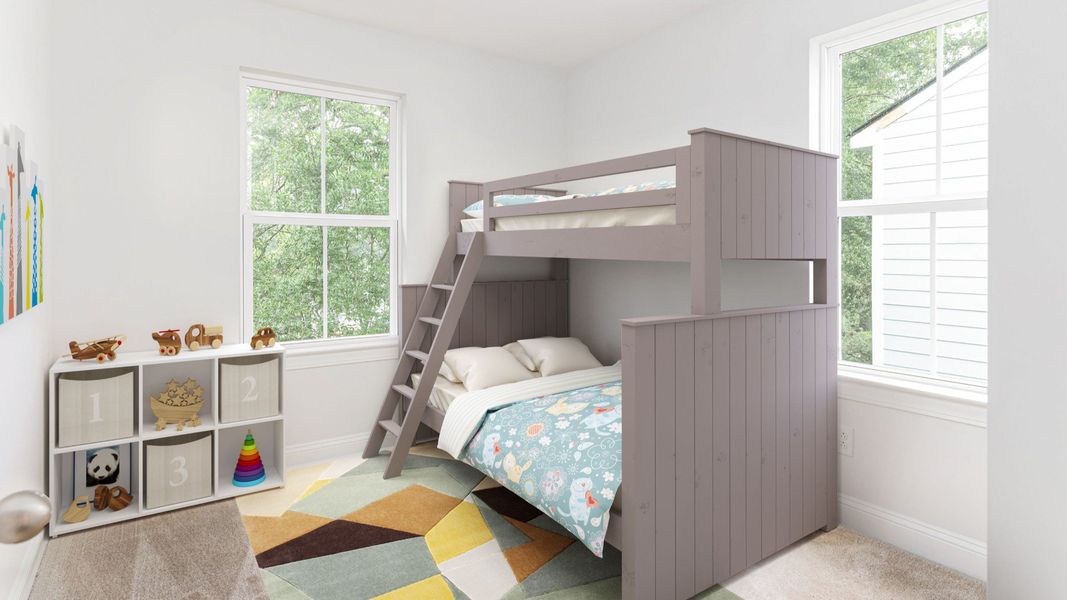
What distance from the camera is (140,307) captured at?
2.87 metres

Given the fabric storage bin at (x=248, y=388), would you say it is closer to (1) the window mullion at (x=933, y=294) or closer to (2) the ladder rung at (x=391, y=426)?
(2) the ladder rung at (x=391, y=426)

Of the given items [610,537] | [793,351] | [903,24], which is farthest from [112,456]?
[903,24]

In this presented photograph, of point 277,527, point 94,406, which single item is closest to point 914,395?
point 277,527

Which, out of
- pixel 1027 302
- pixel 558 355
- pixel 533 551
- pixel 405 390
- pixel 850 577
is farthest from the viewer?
pixel 558 355

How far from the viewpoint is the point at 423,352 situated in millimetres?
3547

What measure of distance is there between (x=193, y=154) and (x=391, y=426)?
1.76 metres

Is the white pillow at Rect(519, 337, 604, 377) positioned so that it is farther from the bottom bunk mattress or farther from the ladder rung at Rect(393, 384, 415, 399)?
the ladder rung at Rect(393, 384, 415, 399)

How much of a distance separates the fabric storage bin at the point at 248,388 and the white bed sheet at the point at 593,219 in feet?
4.61

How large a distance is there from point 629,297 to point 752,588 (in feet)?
6.34

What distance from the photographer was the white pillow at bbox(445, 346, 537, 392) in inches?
127

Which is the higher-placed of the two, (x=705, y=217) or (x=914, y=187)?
(x=914, y=187)

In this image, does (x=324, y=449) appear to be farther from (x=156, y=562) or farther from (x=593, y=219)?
(x=593, y=219)

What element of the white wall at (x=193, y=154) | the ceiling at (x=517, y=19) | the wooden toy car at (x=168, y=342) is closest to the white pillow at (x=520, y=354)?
the white wall at (x=193, y=154)

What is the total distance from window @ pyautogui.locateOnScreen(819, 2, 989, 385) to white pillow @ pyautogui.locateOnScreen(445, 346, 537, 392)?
5.57 ft
